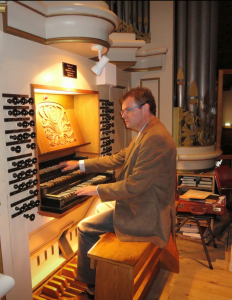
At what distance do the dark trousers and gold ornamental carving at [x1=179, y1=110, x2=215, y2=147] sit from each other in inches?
82.4

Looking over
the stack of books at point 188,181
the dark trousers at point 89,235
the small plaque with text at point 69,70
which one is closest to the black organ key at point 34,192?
the dark trousers at point 89,235

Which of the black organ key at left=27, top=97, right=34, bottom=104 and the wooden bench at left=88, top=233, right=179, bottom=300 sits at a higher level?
the black organ key at left=27, top=97, right=34, bottom=104

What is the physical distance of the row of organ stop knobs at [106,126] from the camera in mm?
3287

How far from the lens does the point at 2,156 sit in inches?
73.0

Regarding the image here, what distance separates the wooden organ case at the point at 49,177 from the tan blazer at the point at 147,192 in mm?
Answer: 432

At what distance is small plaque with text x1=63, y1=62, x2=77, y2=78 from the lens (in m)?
2.49

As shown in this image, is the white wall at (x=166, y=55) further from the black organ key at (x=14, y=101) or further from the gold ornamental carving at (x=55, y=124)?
the black organ key at (x=14, y=101)

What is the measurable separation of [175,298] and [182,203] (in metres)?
1.07

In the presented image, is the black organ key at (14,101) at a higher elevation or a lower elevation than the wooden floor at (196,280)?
higher

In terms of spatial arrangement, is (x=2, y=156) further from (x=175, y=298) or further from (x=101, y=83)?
(x=175, y=298)

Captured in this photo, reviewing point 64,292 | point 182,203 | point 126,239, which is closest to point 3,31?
point 126,239

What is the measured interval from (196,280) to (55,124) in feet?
7.14

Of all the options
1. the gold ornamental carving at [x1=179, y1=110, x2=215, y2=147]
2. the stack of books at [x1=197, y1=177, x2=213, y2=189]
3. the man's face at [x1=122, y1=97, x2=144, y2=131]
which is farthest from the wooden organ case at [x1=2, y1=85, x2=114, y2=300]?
the stack of books at [x1=197, y1=177, x2=213, y2=189]

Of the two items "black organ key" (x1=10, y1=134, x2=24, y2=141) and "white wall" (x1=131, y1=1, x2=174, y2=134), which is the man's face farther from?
"white wall" (x1=131, y1=1, x2=174, y2=134)
